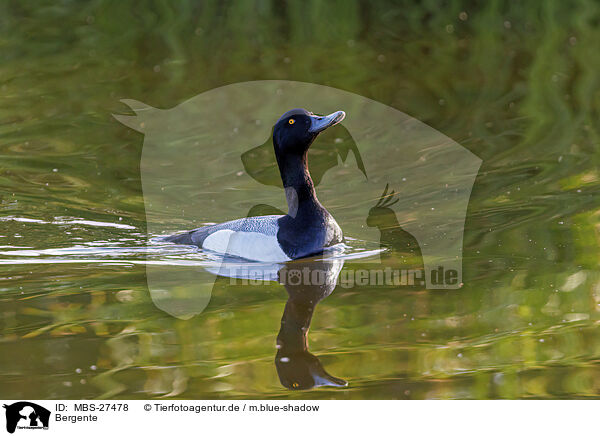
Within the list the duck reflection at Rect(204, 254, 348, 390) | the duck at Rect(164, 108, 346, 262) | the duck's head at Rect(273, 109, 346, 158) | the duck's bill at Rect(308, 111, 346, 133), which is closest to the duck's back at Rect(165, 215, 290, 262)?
the duck at Rect(164, 108, 346, 262)

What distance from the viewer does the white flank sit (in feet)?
22.3

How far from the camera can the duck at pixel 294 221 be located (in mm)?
6809

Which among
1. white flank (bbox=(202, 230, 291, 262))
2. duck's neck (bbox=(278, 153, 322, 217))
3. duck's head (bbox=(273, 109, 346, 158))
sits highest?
duck's head (bbox=(273, 109, 346, 158))

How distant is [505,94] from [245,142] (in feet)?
13.0

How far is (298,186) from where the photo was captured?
277 inches

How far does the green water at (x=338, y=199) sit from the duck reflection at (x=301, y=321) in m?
0.07

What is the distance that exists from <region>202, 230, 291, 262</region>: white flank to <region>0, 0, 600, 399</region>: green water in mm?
283

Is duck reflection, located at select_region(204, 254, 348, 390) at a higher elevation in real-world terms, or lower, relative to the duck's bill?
lower

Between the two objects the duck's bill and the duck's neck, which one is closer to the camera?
the duck's bill

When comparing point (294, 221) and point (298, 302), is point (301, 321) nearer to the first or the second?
point (298, 302)
